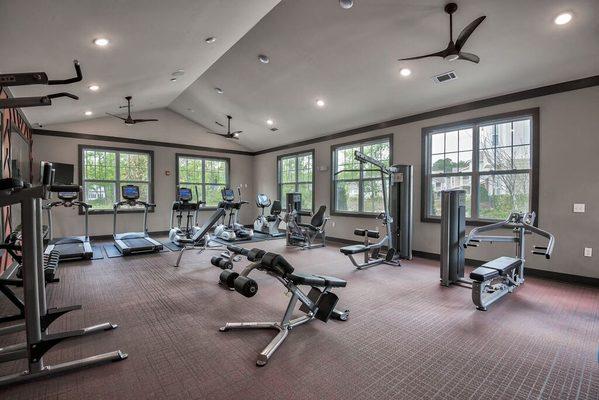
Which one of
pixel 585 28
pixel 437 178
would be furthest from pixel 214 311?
pixel 585 28

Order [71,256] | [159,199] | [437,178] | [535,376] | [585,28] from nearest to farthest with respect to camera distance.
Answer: [535,376] → [585,28] → [71,256] → [437,178] → [159,199]

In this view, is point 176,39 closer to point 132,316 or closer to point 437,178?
point 132,316

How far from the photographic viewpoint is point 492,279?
3570 millimetres

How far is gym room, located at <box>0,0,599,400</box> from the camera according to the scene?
2.12m

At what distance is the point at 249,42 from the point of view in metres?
5.14

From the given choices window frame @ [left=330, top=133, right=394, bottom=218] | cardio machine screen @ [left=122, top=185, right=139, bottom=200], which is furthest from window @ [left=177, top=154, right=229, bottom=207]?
window frame @ [left=330, top=133, right=394, bottom=218]

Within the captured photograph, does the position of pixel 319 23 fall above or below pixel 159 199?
above

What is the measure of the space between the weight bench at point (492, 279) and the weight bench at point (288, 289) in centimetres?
148

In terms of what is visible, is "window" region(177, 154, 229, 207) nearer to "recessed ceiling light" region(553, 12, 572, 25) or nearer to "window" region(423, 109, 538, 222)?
"window" region(423, 109, 538, 222)

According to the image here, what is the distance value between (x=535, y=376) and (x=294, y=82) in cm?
566

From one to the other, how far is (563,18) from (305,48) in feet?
10.8

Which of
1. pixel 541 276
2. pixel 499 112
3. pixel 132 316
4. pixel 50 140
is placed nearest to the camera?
→ pixel 132 316

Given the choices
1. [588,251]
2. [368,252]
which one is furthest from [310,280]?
[588,251]

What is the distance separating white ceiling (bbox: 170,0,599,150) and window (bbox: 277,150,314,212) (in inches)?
74.0
